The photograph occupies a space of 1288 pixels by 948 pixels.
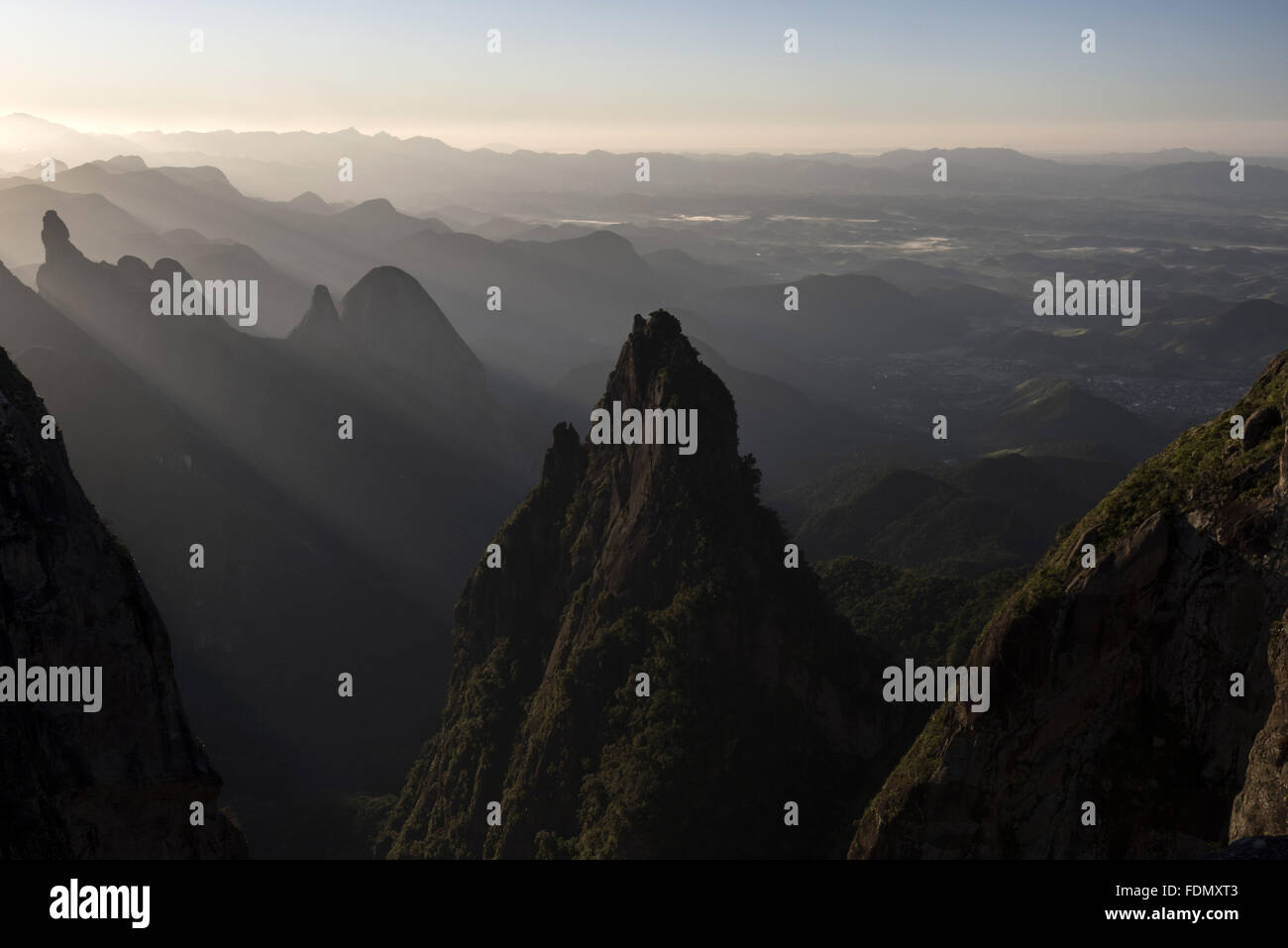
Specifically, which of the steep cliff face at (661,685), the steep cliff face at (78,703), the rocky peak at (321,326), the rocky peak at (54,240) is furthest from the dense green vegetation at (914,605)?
the rocky peak at (54,240)

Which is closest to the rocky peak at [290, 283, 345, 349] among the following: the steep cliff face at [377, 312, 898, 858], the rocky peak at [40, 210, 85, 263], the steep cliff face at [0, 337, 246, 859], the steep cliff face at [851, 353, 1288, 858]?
the rocky peak at [40, 210, 85, 263]

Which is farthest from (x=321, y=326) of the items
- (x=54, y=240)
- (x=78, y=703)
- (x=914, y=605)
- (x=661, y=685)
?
(x=78, y=703)

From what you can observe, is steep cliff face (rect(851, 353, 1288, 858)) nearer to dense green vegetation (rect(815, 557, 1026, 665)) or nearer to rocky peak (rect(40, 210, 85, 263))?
dense green vegetation (rect(815, 557, 1026, 665))

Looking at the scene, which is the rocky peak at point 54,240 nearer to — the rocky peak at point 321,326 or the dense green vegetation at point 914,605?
the rocky peak at point 321,326

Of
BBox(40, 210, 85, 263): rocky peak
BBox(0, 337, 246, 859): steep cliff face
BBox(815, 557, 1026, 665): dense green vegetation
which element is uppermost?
BBox(40, 210, 85, 263): rocky peak

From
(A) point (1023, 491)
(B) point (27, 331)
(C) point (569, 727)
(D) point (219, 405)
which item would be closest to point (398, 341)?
(D) point (219, 405)

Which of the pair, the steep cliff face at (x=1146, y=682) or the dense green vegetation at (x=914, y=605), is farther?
the dense green vegetation at (x=914, y=605)
